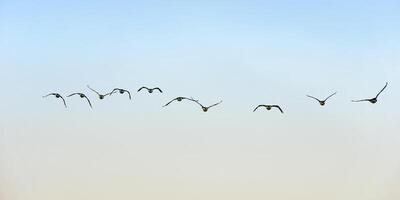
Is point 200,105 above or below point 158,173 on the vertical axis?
above

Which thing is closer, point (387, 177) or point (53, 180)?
point (387, 177)

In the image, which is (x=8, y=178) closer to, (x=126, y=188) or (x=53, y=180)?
(x=53, y=180)

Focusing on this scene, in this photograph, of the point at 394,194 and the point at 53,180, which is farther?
the point at 53,180

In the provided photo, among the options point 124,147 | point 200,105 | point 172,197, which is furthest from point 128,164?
point 200,105

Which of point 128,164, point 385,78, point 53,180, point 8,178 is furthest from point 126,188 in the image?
point 385,78

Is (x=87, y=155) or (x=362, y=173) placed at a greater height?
(x=87, y=155)

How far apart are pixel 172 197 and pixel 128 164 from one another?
7.1 inches

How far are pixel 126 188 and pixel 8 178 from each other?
0.39 meters

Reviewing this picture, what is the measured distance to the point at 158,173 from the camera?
193cm

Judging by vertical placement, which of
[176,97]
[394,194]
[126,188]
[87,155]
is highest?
[176,97]

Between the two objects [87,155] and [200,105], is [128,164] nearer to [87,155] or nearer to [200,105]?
[87,155]

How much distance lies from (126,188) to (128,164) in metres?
0.08

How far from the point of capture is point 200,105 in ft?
6.23

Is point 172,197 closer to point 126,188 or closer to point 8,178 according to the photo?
point 126,188
